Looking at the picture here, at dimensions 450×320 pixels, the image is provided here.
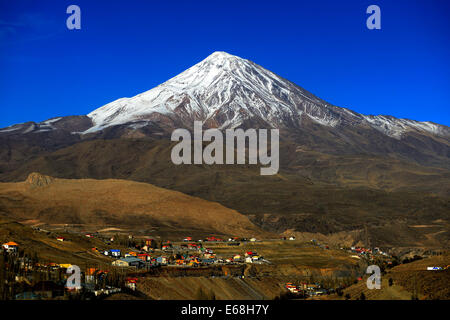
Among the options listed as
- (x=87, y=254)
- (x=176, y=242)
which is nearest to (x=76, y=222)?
(x=176, y=242)

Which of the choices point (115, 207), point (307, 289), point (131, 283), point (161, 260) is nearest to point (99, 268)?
point (131, 283)

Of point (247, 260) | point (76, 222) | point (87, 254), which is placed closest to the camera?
point (87, 254)

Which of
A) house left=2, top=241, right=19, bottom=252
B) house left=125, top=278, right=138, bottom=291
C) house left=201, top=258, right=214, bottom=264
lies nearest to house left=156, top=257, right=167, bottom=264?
house left=201, top=258, right=214, bottom=264

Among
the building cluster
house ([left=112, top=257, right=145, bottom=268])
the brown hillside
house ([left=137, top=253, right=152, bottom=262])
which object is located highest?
the brown hillside

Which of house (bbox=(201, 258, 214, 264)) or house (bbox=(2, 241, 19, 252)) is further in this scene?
house (bbox=(201, 258, 214, 264))

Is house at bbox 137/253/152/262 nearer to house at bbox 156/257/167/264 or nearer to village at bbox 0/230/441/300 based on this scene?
village at bbox 0/230/441/300

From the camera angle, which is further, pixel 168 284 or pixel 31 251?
pixel 31 251
